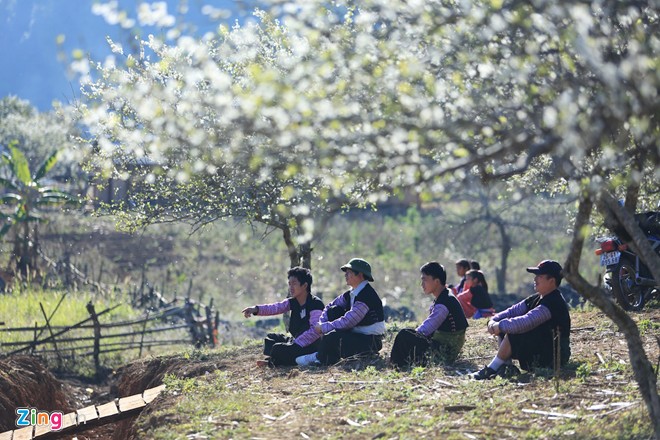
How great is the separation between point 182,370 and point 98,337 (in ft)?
24.7

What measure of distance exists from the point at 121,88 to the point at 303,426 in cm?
769

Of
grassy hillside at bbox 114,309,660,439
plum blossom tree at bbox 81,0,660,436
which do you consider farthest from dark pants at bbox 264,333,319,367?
plum blossom tree at bbox 81,0,660,436

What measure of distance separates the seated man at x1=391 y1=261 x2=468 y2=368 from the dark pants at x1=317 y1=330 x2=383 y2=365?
69 centimetres

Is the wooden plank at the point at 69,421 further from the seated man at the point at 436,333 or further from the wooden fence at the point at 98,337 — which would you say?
the wooden fence at the point at 98,337

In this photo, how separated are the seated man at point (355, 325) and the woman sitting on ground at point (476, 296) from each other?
376 centimetres

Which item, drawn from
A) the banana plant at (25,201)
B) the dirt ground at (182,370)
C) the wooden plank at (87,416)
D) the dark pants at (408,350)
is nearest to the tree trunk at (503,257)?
the banana plant at (25,201)

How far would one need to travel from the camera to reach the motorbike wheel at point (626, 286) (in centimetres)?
1334

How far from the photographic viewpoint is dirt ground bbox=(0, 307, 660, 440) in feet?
33.8

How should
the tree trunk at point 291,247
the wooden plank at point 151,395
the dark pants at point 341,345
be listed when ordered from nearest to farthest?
the wooden plank at point 151,395 → the dark pants at point 341,345 → the tree trunk at point 291,247

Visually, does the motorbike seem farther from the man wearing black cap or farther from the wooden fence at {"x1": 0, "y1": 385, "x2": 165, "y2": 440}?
the wooden fence at {"x1": 0, "y1": 385, "x2": 165, "y2": 440}

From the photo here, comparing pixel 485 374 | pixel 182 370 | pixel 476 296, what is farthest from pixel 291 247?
pixel 485 374

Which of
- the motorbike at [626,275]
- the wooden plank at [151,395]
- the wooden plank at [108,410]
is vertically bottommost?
the wooden plank at [108,410]

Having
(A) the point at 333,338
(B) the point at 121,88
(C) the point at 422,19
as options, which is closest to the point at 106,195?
(B) the point at 121,88

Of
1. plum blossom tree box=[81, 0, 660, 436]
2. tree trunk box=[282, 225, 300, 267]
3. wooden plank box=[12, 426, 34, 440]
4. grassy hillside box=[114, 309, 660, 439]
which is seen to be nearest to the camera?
plum blossom tree box=[81, 0, 660, 436]
